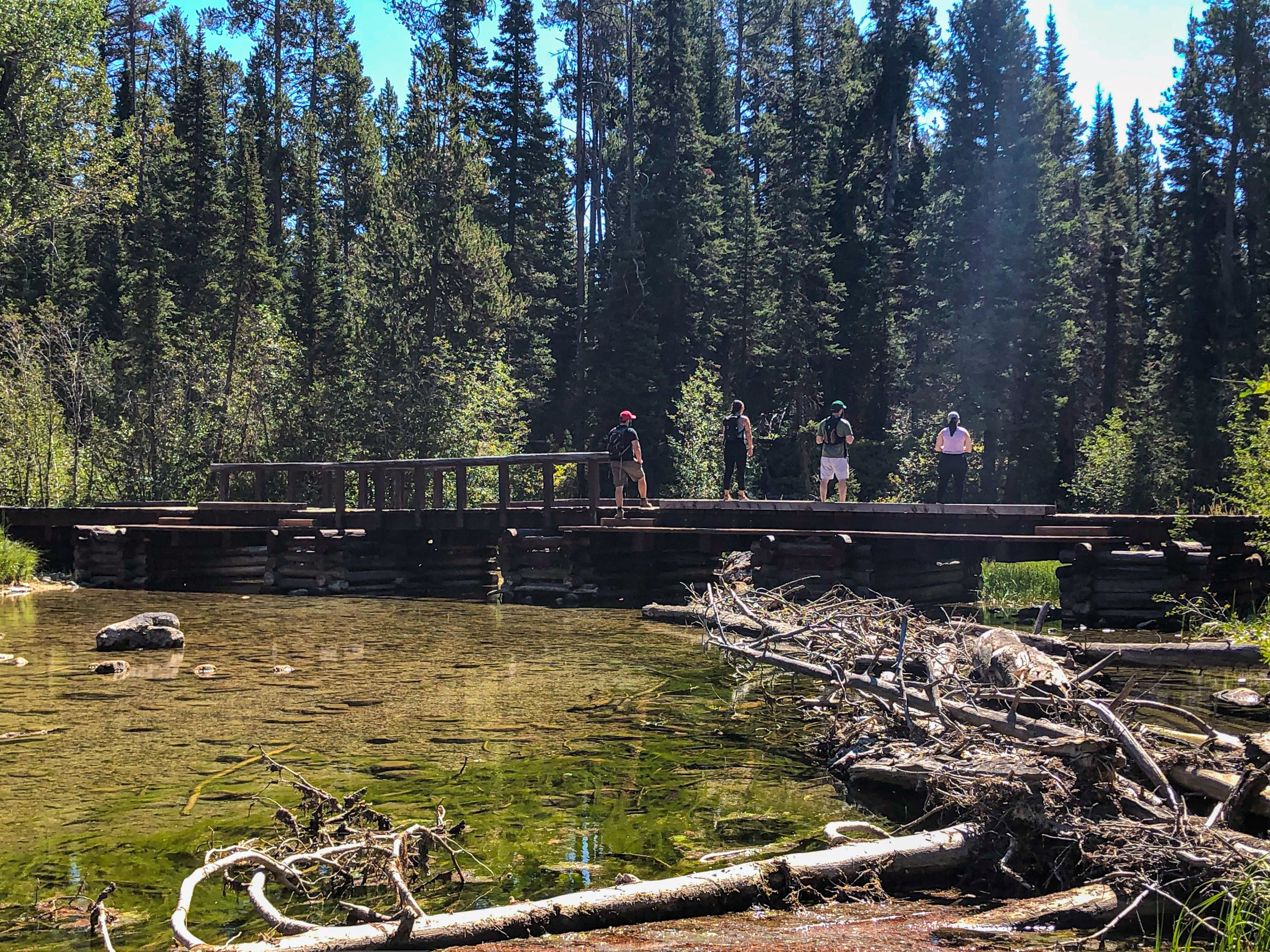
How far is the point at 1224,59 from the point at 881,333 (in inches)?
620

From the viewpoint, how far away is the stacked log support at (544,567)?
20516mm

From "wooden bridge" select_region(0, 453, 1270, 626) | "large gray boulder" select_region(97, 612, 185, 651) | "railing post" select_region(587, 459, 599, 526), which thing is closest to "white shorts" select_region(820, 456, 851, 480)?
"wooden bridge" select_region(0, 453, 1270, 626)

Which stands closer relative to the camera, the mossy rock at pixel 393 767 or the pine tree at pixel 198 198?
the mossy rock at pixel 393 767

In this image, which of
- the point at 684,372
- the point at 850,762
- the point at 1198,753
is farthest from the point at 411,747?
the point at 684,372

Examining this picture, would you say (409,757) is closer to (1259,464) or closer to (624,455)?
(1259,464)

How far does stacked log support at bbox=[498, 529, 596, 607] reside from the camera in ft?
67.3

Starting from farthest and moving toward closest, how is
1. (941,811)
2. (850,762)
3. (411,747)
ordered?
(411,747) → (850,762) → (941,811)

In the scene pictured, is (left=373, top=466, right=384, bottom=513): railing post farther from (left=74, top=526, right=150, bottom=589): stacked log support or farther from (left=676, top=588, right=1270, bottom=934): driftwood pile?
(left=676, top=588, right=1270, bottom=934): driftwood pile

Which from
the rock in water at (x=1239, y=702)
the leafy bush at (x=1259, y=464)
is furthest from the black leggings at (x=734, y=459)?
the rock in water at (x=1239, y=702)

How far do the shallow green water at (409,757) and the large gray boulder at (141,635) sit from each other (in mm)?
395

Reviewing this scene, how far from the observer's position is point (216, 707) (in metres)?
10.9

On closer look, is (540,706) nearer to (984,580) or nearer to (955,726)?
(955,726)

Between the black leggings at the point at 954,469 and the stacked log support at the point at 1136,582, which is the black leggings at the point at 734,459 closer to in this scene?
the black leggings at the point at 954,469

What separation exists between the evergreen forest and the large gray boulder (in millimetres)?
17269
